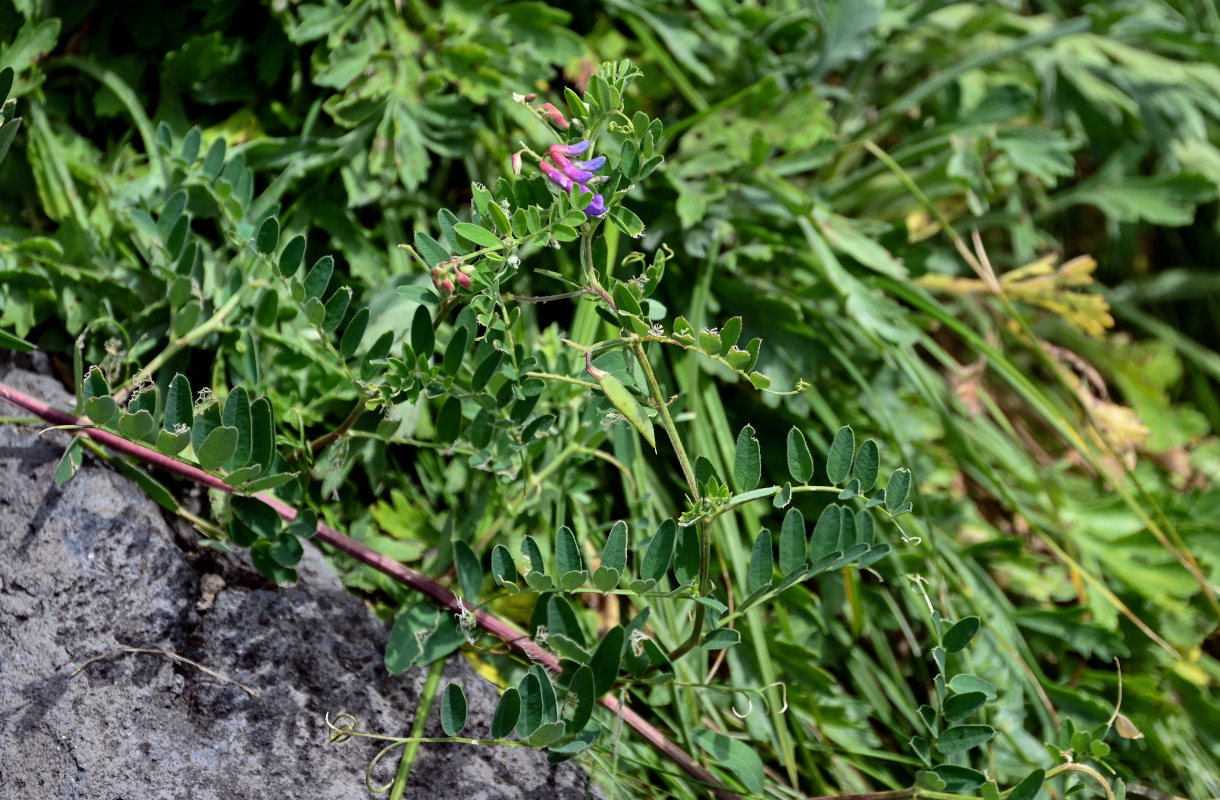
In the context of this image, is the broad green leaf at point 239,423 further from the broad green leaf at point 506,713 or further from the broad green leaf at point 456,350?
the broad green leaf at point 506,713

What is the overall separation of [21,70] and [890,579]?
60.1 inches

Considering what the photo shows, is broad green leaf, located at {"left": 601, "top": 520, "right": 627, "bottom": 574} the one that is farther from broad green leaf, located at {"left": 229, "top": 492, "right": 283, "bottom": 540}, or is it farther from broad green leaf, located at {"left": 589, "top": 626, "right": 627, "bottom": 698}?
broad green leaf, located at {"left": 229, "top": 492, "right": 283, "bottom": 540}

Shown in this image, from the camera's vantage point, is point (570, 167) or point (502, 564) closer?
point (570, 167)

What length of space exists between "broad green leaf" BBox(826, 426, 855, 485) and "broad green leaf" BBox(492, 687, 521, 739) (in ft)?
1.37

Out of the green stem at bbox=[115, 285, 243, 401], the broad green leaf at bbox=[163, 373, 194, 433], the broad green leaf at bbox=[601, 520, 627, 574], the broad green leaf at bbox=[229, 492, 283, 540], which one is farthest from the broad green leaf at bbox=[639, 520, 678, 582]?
the green stem at bbox=[115, 285, 243, 401]

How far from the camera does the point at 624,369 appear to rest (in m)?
0.97

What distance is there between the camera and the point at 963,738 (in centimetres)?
97

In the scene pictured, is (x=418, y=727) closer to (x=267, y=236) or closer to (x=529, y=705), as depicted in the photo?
(x=529, y=705)

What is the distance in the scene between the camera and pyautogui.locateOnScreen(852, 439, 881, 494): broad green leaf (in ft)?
3.19

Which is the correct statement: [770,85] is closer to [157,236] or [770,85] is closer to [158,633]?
[157,236]

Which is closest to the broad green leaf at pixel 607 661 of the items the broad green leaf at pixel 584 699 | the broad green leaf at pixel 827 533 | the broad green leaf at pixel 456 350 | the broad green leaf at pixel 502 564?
the broad green leaf at pixel 584 699

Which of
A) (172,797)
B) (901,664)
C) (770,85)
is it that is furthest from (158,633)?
(770,85)

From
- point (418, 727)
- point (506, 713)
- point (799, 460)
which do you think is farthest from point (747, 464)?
point (418, 727)

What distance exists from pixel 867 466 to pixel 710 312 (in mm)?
613
